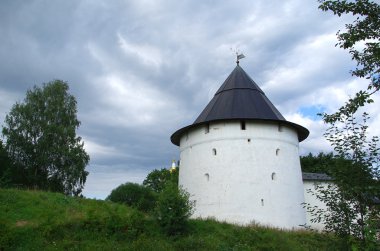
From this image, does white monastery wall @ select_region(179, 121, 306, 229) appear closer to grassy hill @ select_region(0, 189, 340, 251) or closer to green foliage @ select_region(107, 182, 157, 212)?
grassy hill @ select_region(0, 189, 340, 251)

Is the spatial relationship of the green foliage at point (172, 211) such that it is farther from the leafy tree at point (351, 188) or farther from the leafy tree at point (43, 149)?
the leafy tree at point (43, 149)

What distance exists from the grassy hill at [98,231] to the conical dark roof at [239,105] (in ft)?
15.0

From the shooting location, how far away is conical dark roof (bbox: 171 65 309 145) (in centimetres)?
1644

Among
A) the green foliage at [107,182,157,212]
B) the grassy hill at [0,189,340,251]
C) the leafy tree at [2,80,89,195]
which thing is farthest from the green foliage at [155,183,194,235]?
the green foliage at [107,182,157,212]

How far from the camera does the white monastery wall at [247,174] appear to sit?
50.4 feet

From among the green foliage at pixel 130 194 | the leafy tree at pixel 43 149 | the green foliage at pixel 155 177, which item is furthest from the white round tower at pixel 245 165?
the green foliage at pixel 155 177

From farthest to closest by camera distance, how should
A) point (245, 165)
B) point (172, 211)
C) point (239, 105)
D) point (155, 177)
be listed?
point (155, 177), point (239, 105), point (245, 165), point (172, 211)

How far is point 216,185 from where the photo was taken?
51.9 ft

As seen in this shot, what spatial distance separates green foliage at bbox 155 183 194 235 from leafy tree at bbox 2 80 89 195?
946cm

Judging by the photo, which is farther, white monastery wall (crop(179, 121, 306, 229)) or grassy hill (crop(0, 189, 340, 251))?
white monastery wall (crop(179, 121, 306, 229))

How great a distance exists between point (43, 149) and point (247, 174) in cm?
1045

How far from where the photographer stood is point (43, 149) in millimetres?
20297

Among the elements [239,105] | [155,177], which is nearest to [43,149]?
[239,105]

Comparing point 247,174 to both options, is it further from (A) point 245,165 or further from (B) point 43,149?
(B) point 43,149
